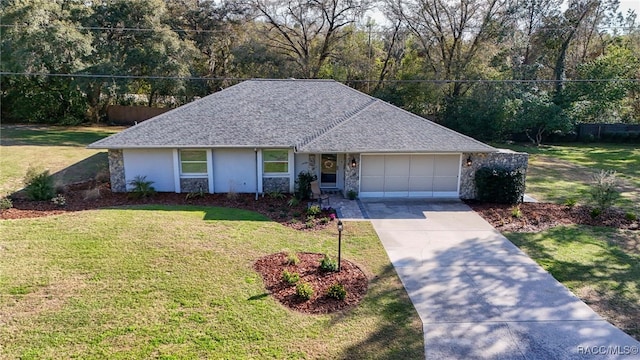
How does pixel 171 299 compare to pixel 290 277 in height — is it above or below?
below

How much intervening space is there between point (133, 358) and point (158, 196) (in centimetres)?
961

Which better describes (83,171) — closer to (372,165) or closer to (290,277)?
(372,165)

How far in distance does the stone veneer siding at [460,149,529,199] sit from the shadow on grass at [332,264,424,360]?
8225mm

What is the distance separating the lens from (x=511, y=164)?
1540 cm

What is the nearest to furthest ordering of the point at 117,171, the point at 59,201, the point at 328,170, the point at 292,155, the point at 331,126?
the point at 59,201
the point at 117,171
the point at 292,155
the point at 331,126
the point at 328,170

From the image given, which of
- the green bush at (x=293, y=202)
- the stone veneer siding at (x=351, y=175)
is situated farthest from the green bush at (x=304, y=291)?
the stone veneer siding at (x=351, y=175)

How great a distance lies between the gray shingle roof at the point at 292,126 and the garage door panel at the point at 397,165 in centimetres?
76

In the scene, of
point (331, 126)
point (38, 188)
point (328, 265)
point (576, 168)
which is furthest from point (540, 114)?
point (38, 188)

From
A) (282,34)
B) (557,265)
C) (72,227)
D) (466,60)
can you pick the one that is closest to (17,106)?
(282,34)

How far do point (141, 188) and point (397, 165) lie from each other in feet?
31.6

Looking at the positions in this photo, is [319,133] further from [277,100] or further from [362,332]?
[362,332]

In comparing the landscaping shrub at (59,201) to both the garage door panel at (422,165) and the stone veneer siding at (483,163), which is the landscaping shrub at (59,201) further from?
the stone veneer siding at (483,163)

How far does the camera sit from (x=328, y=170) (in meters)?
16.7

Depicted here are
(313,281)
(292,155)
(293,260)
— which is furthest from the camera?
(292,155)
